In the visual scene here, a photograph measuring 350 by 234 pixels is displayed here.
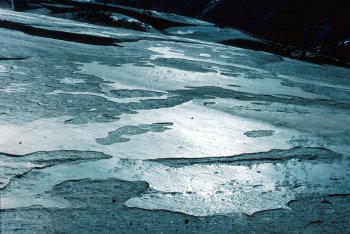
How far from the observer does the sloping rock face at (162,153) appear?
166cm

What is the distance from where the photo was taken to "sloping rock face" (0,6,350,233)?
166cm

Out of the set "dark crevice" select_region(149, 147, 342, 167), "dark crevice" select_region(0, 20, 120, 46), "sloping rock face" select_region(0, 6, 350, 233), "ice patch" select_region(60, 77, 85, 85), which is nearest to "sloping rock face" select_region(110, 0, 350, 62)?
"dark crevice" select_region(0, 20, 120, 46)

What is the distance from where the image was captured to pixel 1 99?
3.02 meters

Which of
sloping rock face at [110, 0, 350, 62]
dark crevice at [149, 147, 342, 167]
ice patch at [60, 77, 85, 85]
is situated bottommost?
dark crevice at [149, 147, 342, 167]

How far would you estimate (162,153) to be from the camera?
2.35 meters

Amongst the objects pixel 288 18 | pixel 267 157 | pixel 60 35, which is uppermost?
pixel 288 18

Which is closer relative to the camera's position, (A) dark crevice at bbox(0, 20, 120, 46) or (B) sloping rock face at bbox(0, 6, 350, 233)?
(B) sloping rock face at bbox(0, 6, 350, 233)

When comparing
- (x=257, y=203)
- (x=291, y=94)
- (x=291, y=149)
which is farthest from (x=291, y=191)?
(x=291, y=94)

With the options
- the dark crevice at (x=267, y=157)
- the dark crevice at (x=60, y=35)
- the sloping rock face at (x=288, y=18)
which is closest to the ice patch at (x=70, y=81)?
the dark crevice at (x=267, y=157)

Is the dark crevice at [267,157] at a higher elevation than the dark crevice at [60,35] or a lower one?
lower

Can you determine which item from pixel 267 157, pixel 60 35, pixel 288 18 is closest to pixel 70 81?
pixel 267 157

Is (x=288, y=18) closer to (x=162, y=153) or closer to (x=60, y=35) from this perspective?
(x=60, y=35)

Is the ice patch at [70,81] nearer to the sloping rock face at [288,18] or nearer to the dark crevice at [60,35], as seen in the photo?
the dark crevice at [60,35]

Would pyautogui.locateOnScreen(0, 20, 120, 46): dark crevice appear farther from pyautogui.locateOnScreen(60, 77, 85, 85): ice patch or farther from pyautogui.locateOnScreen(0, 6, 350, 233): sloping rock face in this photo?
pyautogui.locateOnScreen(60, 77, 85, 85): ice patch
